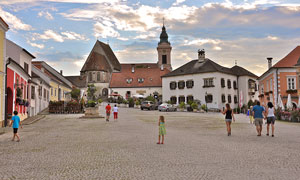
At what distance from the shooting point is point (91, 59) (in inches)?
3521

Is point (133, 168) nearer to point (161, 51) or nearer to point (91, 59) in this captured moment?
point (91, 59)

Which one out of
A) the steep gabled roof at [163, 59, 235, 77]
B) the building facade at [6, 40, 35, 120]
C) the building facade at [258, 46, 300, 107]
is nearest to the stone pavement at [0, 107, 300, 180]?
the building facade at [6, 40, 35, 120]

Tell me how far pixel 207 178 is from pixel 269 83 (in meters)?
38.0

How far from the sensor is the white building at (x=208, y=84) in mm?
54781

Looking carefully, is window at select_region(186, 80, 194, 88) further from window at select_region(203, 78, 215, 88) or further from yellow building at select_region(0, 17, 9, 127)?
yellow building at select_region(0, 17, 9, 127)

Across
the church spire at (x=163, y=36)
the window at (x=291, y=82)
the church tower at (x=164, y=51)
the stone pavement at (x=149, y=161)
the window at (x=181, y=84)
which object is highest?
the church spire at (x=163, y=36)

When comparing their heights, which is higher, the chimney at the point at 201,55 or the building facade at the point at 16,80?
the chimney at the point at 201,55

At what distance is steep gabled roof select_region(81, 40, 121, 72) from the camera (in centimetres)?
8765

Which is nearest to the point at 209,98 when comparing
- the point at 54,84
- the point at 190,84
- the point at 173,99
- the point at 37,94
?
the point at 190,84

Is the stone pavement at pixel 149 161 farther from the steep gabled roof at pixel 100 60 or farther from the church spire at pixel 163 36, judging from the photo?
the church spire at pixel 163 36

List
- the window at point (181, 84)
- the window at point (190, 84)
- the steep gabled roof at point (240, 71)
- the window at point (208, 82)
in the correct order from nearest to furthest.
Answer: the window at point (208, 82) → the window at point (190, 84) → the window at point (181, 84) → the steep gabled roof at point (240, 71)

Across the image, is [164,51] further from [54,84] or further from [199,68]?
[54,84]

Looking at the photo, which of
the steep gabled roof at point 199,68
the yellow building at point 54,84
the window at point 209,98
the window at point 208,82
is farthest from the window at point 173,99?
the yellow building at point 54,84

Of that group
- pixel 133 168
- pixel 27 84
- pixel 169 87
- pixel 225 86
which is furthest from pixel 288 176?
pixel 169 87
